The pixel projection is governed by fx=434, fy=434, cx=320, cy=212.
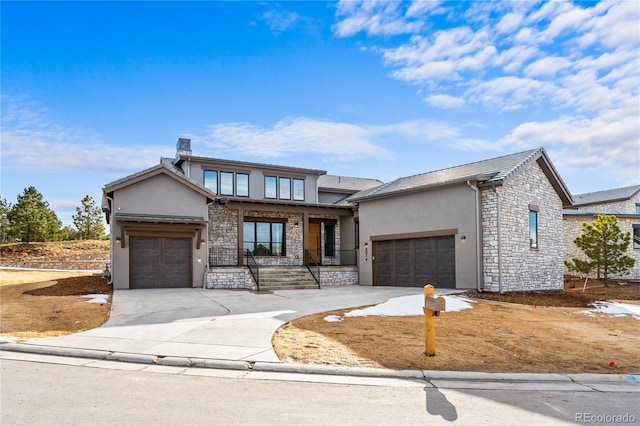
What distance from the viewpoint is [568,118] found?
1722cm

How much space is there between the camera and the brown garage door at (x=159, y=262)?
18.0 m

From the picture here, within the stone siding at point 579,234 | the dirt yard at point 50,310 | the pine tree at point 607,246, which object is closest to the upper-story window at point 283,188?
the dirt yard at point 50,310

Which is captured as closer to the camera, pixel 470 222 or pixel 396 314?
pixel 396 314

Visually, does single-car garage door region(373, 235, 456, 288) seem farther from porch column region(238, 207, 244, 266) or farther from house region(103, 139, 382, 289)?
porch column region(238, 207, 244, 266)

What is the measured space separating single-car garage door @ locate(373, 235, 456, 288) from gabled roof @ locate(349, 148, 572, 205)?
2.33 meters

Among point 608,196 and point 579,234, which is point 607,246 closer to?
point 579,234

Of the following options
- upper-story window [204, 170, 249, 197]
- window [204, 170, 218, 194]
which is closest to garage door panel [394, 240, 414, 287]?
upper-story window [204, 170, 249, 197]

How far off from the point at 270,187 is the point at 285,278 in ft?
23.0

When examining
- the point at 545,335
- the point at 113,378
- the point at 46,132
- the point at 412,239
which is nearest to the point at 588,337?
the point at 545,335

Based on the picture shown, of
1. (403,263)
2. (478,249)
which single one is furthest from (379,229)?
(478,249)

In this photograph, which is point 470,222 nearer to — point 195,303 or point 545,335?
point 545,335

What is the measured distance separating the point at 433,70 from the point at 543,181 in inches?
293

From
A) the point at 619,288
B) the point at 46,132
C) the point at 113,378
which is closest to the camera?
the point at 113,378

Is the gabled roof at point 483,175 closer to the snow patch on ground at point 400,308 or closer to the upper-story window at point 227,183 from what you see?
the snow patch on ground at point 400,308
